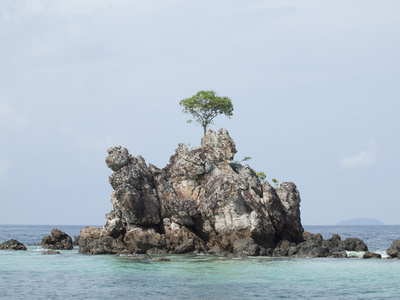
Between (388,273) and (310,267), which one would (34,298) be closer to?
(310,267)

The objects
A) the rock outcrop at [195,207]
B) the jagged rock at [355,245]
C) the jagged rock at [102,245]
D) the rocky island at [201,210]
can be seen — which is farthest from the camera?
the jagged rock at [355,245]

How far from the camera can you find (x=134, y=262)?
49.6m

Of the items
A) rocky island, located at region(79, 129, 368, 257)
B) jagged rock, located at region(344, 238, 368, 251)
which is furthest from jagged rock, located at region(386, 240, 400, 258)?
jagged rock, located at region(344, 238, 368, 251)

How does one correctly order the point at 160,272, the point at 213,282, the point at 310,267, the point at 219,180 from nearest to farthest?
the point at 213,282, the point at 160,272, the point at 310,267, the point at 219,180

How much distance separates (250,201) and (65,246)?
29.6m

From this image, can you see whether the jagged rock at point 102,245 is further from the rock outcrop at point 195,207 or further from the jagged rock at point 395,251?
→ the jagged rock at point 395,251

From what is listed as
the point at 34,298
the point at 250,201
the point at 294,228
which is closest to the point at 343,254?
the point at 294,228

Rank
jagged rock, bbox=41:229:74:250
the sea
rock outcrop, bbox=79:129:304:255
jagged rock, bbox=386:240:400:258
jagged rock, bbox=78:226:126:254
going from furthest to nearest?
1. jagged rock, bbox=41:229:74:250
2. jagged rock, bbox=78:226:126:254
3. rock outcrop, bbox=79:129:304:255
4. jagged rock, bbox=386:240:400:258
5. the sea

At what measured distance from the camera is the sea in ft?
112

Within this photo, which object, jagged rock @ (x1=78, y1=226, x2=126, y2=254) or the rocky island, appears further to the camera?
jagged rock @ (x1=78, y1=226, x2=126, y2=254)

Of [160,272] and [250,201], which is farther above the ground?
[250,201]

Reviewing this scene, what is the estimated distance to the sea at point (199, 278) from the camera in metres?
34.1

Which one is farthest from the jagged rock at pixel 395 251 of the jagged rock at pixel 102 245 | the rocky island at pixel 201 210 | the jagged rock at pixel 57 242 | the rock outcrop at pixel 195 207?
the jagged rock at pixel 57 242

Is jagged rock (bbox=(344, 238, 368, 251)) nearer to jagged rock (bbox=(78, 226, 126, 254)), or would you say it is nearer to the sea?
the sea
